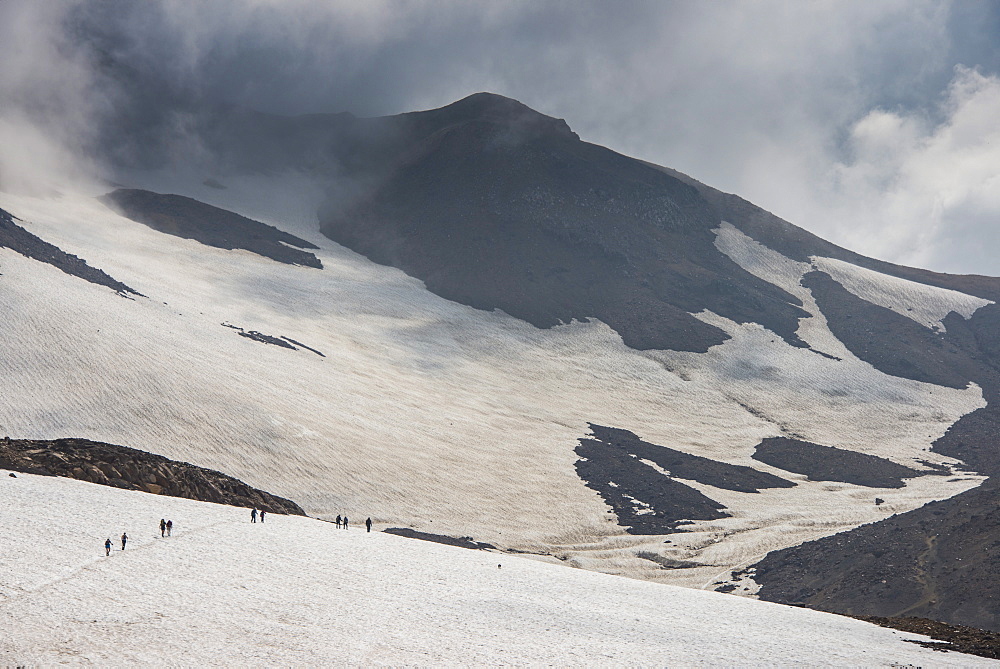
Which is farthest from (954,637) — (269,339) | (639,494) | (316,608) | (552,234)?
(552,234)

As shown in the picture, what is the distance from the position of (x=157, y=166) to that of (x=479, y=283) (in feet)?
311

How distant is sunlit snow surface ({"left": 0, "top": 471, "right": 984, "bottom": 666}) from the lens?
22906 millimetres

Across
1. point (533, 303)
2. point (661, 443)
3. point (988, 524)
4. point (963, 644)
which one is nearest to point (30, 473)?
point (963, 644)

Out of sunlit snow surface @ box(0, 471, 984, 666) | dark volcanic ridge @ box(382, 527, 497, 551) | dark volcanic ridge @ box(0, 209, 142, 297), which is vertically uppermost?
dark volcanic ridge @ box(0, 209, 142, 297)

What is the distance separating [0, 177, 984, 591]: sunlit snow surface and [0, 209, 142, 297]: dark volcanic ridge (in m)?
3.16

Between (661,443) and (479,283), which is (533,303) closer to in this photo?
(479,283)

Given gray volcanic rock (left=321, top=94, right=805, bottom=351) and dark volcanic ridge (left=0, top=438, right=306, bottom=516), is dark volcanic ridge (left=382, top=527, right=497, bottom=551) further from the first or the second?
gray volcanic rock (left=321, top=94, right=805, bottom=351)

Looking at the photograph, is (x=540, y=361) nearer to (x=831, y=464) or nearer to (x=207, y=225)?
(x=831, y=464)

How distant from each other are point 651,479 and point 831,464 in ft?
82.5

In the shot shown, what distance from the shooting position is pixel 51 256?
313ft

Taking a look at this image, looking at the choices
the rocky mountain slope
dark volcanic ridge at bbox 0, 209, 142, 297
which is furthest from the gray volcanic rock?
dark volcanic ridge at bbox 0, 209, 142, 297

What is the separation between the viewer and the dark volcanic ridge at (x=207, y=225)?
142 m

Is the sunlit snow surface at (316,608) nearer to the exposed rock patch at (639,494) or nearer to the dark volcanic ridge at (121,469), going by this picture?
the dark volcanic ridge at (121,469)

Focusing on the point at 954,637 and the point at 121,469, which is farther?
the point at 121,469
